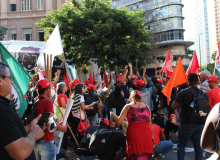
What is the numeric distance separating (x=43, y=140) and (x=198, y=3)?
143 meters

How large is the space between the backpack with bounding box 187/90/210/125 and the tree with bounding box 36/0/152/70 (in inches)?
476

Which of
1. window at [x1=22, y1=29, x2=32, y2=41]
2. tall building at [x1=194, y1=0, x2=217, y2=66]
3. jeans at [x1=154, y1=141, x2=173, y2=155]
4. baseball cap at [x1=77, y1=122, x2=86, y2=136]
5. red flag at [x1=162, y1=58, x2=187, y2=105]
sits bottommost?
jeans at [x1=154, y1=141, x2=173, y2=155]

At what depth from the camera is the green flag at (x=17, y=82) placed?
3.88 meters

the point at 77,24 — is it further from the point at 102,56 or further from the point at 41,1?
the point at 41,1

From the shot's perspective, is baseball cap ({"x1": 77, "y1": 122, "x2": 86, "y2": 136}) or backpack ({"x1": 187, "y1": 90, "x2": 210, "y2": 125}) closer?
backpack ({"x1": 187, "y1": 90, "x2": 210, "y2": 125})

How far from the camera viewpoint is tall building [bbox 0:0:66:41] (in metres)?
29.9

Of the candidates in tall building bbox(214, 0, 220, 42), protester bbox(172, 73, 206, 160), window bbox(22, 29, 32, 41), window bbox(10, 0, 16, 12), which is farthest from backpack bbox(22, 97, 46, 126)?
tall building bbox(214, 0, 220, 42)

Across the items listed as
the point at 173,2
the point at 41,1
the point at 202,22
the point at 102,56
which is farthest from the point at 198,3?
the point at 102,56

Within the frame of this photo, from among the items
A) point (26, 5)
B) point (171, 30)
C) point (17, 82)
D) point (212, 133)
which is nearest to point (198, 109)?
point (212, 133)

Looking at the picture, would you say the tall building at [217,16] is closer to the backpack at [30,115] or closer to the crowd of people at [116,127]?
the crowd of people at [116,127]

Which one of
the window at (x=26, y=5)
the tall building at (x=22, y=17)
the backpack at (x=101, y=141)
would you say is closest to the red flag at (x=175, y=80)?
the backpack at (x=101, y=141)

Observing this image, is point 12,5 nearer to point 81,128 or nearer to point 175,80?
point 81,128

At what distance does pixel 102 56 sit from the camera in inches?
718

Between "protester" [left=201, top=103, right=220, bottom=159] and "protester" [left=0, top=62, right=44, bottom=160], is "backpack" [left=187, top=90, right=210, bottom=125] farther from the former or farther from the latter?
"protester" [left=0, top=62, right=44, bottom=160]
